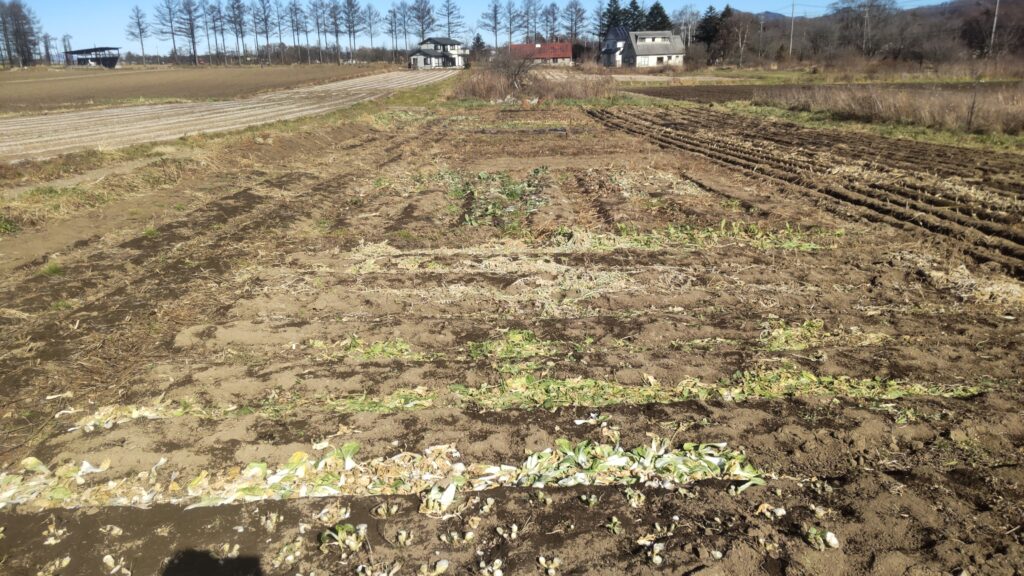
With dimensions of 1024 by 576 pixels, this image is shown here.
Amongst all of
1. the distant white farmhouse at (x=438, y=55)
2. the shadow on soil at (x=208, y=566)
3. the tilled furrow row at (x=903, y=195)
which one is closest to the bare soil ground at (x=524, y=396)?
the shadow on soil at (x=208, y=566)

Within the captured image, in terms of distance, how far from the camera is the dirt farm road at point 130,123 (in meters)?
17.4

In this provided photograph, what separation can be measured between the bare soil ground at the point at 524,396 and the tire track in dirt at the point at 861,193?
0.36ft

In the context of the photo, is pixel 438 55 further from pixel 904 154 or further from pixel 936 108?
pixel 904 154

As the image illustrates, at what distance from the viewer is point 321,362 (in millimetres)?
5316

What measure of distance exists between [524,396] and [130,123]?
85.0 ft

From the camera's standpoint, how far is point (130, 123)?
23.6 metres

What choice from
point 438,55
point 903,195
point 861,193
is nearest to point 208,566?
point 861,193

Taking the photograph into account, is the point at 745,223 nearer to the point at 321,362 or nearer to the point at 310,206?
the point at 321,362

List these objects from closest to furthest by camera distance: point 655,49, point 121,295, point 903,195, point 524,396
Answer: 1. point 524,396
2. point 121,295
3. point 903,195
4. point 655,49

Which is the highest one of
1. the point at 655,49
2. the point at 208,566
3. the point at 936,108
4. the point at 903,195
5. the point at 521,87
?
the point at 655,49

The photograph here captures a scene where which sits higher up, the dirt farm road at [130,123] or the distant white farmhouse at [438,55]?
the distant white farmhouse at [438,55]

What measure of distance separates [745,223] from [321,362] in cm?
731

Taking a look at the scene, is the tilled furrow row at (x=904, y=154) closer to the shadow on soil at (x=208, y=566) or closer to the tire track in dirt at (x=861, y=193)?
the tire track in dirt at (x=861, y=193)

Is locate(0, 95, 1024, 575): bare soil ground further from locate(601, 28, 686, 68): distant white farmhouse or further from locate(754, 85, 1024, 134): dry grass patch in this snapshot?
locate(601, 28, 686, 68): distant white farmhouse
